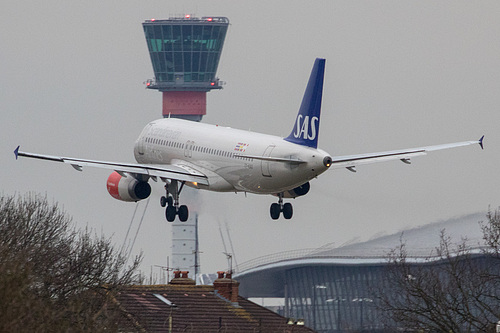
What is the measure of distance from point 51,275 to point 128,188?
872 inches

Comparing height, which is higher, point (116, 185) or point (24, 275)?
point (116, 185)

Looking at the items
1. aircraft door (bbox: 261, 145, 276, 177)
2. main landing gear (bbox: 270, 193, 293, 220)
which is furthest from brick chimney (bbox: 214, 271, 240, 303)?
aircraft door (bbox: 261, 145, 276, 177)

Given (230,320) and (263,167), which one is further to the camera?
(230,320)

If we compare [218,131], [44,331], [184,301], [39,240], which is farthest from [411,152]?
[44,331]

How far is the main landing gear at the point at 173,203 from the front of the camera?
293 ft

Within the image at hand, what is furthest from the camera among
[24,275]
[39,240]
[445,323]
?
[39,240]

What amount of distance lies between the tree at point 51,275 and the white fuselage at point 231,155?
881cm

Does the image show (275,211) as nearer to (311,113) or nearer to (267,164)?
(267,164)

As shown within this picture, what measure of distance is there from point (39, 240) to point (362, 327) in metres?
107

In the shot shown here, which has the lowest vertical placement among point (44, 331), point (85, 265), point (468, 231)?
point (44, 331)

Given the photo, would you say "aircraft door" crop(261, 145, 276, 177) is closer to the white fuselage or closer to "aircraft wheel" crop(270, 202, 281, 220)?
the white fuselage

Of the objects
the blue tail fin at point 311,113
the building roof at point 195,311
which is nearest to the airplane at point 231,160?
the blue tail fin at point 311,113

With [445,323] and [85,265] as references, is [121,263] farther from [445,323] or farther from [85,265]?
[445,323]

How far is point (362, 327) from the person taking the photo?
18100 centimetres
